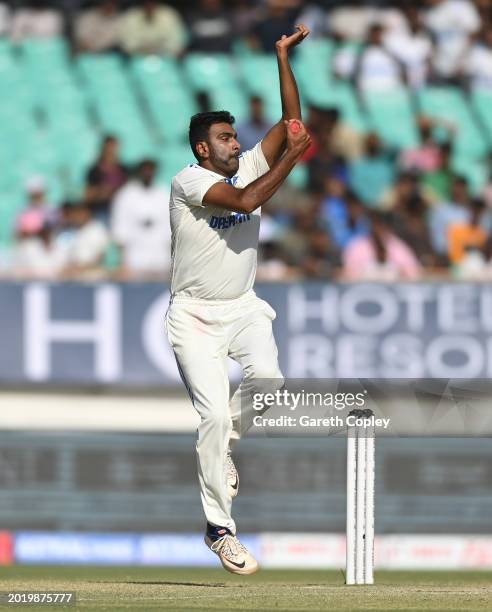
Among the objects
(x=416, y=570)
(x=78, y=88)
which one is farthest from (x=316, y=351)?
(x=78, y=88)

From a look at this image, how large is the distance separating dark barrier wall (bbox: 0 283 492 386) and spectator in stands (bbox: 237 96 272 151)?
6.66 ft

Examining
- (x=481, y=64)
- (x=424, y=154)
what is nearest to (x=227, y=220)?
(x=424, y=154)

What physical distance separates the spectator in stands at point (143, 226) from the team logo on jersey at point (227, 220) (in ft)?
16.2

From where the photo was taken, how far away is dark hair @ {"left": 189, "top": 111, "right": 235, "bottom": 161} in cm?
817

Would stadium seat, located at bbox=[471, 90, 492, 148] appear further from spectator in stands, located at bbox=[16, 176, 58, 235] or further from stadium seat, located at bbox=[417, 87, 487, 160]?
spectator in stands, located at bbox=[16, 176, 58, 235]

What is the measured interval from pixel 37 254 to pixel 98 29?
12.7ft

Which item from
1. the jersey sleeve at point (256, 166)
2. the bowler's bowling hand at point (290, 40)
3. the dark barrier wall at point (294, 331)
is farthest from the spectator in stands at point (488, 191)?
the bowler's bowling hand at point (290, 40)

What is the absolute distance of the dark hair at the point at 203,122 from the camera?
817 cm

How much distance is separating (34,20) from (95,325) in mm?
4696

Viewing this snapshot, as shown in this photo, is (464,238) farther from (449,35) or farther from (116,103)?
(116,103)

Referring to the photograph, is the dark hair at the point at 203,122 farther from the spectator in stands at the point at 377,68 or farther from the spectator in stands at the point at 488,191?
the spectator in stands at the point at 377,68

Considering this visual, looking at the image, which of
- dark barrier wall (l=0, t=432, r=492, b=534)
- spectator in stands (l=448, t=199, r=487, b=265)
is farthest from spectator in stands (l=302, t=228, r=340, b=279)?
dark barrier wall (l=0, t=432, r=492, b=534)

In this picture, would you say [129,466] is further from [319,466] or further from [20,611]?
[20,611]

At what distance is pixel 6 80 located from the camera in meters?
16.3
